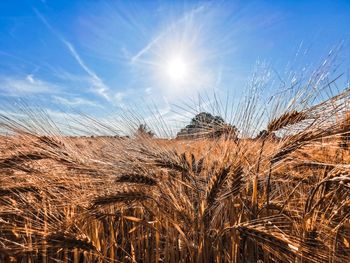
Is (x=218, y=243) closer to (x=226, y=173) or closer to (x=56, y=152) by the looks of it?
(x=226, y=173)

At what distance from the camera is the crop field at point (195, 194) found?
142cm

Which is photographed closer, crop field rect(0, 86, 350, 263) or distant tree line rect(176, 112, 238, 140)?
crop field rect(0, 86, 350, 263)

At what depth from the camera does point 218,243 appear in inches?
64.3

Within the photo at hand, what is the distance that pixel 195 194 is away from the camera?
174 cm

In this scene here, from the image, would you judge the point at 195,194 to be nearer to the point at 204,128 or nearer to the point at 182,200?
the point at 182,200

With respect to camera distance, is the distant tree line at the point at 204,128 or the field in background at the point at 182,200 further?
the distant tree line at the point at 204,128

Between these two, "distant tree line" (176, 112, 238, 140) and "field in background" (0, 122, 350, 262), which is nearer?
"field in background" (0, 122, 350, 262)

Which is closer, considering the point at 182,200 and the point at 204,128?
the point at 182,200

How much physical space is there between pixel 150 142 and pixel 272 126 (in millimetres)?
702

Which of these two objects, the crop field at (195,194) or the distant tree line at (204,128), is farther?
the distant tree line at (204,128)

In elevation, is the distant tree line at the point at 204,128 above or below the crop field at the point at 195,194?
above

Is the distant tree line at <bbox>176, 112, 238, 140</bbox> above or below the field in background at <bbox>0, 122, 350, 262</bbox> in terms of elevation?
above

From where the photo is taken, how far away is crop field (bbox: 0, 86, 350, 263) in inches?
55.9

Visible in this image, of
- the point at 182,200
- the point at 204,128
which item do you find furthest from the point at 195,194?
the point at 204,128
